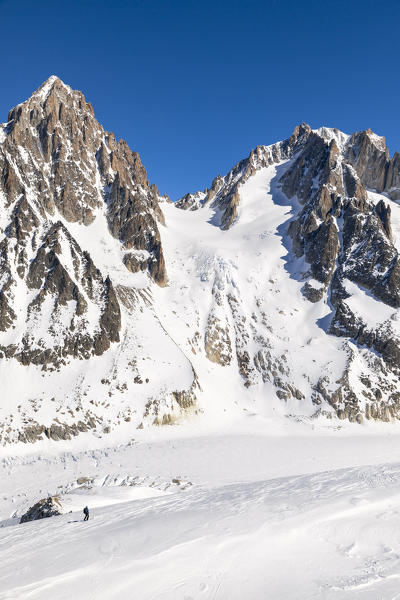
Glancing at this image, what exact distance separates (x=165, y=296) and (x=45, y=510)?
51.8m

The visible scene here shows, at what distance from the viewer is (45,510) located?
22.7 meters

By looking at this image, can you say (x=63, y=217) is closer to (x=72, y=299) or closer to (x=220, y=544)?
(x=72, y=299)

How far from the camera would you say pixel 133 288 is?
6738cm

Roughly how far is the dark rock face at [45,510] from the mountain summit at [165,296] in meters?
20.2


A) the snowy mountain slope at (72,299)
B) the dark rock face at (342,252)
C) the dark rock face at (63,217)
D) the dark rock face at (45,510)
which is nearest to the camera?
the dark rock face at (45,510)

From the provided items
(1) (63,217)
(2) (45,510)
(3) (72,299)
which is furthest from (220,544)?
(1) (63,217)

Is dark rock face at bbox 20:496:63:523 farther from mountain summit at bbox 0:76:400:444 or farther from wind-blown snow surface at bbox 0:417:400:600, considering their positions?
mountain summit at bbox 0:76:400:444

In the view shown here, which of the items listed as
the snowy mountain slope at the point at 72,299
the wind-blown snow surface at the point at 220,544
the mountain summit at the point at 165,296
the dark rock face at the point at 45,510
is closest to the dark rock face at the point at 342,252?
the mountain summit at the point at 165,296

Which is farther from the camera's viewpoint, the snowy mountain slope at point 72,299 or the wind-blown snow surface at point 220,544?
the snowy mountain slope at point 72,299

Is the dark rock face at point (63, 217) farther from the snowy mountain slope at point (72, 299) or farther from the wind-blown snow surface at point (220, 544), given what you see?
the wind-blown snow surface at point (220, 544)

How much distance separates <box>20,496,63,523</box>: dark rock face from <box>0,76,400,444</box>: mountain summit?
20.2 m

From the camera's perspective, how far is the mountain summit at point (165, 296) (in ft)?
166

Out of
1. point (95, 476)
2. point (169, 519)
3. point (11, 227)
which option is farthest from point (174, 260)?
point (169, 519)

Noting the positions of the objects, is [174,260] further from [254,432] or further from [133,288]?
[254,432]
